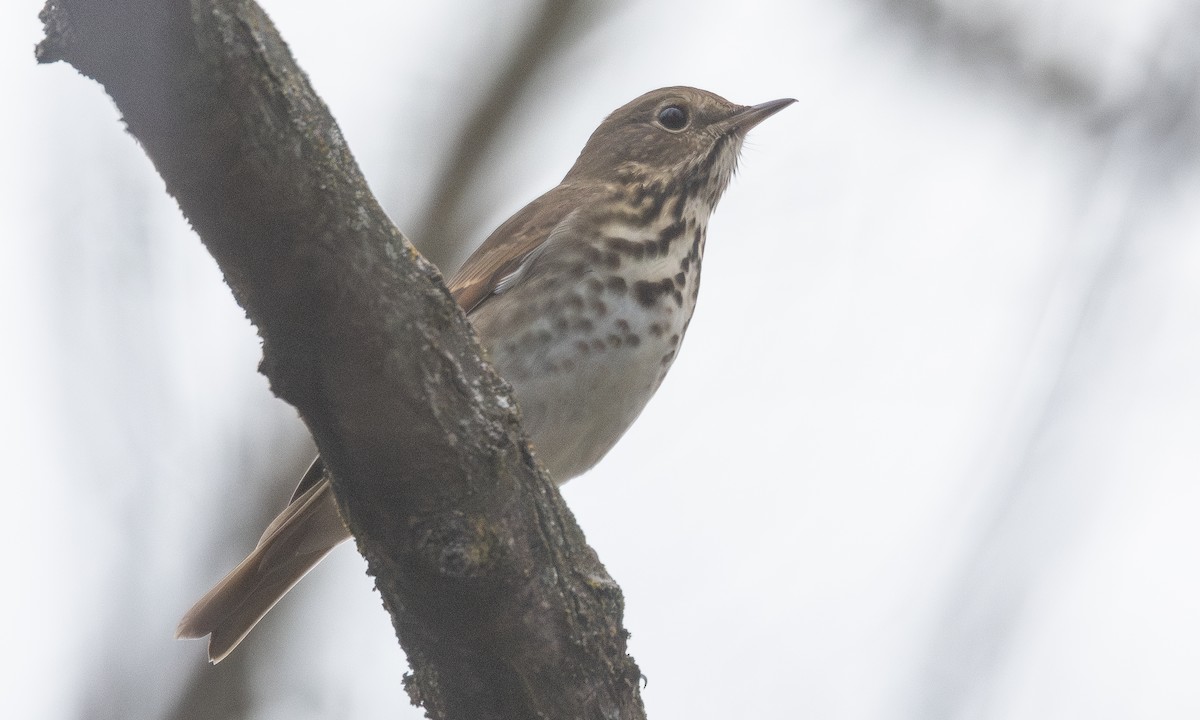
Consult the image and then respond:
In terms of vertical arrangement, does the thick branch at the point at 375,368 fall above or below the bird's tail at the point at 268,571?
above

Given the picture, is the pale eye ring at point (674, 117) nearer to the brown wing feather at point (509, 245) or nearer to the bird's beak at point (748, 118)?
the bird's beak at point (748, 118)

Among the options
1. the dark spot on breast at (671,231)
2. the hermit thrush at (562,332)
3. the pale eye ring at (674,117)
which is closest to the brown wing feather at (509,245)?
the hermit thrush at (562,332)

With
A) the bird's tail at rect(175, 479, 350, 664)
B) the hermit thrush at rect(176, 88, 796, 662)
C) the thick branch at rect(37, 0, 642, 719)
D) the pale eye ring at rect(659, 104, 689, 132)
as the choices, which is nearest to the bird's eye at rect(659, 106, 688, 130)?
the pale eye ring at rect(659, 104, 689, 132)

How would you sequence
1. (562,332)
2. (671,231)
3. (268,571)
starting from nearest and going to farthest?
(562,332)
(268,571)
(671,231)

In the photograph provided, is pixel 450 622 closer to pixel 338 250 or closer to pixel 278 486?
pixel 338 250

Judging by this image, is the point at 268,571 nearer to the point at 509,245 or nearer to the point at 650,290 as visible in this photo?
the point at 509,245

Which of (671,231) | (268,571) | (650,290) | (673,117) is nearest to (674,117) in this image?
(673,117)
